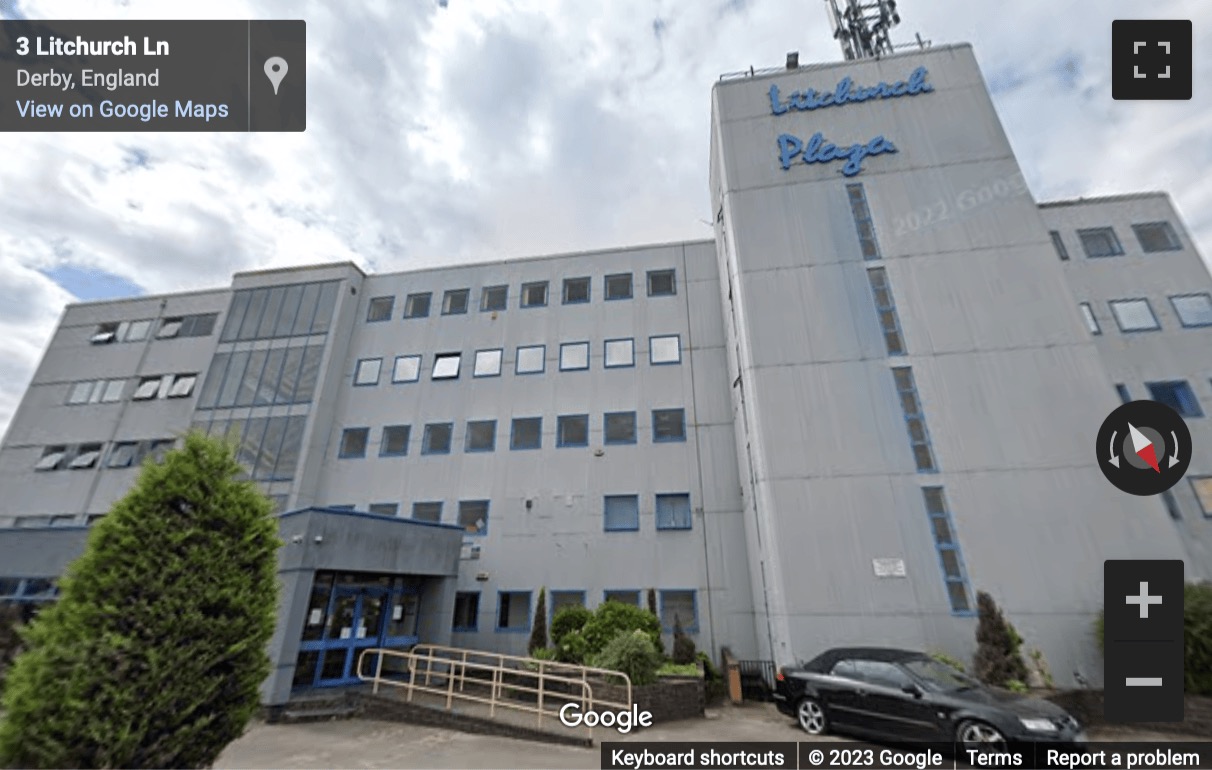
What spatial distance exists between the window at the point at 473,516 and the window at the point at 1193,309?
23.8 m

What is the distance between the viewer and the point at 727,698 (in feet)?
43.7

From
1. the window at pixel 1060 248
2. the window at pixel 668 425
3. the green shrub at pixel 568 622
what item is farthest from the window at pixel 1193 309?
the green shrub at pixel 568 622

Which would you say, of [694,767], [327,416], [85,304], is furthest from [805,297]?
[85,304]

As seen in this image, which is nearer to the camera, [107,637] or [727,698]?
[107,637]

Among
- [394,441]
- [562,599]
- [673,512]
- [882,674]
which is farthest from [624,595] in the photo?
[394,441]

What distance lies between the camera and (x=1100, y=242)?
18344 millimetres

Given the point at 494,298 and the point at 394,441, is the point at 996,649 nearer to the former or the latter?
the point at 394,441

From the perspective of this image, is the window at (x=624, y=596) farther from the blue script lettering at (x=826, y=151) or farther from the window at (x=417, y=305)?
the blue script lettering at (x=826, y=151)

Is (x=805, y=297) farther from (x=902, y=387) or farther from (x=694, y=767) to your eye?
(x=694, y=767)

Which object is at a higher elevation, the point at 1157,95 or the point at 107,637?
the point at 1157,95

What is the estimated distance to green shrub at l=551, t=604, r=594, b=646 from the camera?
14.0 m

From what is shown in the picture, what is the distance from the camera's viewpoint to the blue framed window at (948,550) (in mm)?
12094

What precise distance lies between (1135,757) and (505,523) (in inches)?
596

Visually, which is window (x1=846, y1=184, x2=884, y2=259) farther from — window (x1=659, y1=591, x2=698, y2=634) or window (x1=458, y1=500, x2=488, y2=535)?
window (x1=458, y1=500, x2=488, y2=535)
